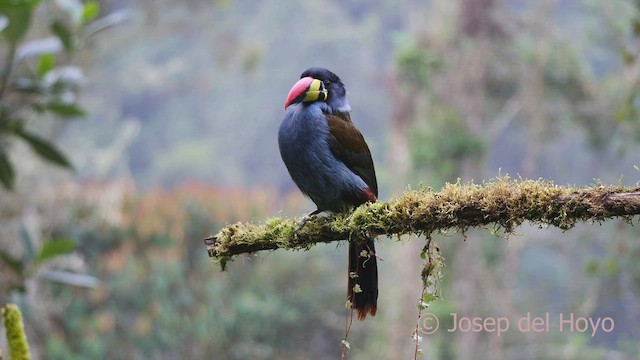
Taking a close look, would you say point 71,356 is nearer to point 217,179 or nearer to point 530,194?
point 530,194

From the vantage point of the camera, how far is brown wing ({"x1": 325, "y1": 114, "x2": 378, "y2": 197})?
2184 millimetres

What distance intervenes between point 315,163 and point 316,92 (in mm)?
229

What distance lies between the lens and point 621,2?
7.72 meters

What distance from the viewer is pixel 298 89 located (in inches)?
87.3

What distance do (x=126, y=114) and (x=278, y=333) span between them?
363 inches

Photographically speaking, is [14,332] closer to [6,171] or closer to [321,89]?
[321,89]

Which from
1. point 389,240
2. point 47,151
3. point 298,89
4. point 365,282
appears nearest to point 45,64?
point 47,151

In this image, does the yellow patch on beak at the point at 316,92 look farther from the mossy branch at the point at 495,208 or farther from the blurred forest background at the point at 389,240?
the blurred forest background at the point at 389,240

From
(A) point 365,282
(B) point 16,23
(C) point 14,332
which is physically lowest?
(C) point 14,332

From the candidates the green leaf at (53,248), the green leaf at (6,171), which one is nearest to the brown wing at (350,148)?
the green leaf at (53,248)

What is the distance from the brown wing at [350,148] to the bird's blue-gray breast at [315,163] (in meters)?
0.02

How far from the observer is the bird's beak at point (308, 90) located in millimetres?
2221

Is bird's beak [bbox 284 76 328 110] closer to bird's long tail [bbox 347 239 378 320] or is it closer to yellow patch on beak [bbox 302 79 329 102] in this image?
yellow patch on beak [bbox 302 79 329 102]

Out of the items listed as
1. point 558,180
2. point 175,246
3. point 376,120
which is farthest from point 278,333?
point 376,120
